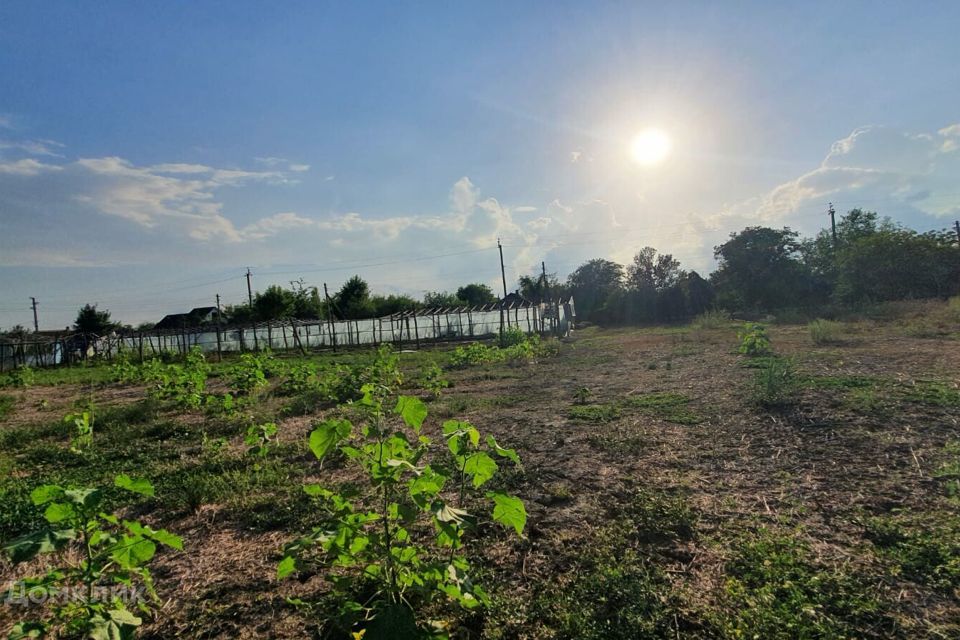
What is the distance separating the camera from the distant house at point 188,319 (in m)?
44.3

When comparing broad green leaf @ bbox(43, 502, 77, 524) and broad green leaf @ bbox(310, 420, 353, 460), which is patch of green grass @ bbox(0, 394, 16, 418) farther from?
broad green leaf @ bbox(310, 420, 353, 460)

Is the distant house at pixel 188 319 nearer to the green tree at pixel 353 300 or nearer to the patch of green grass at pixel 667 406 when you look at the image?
the green tree at pixel 353 300

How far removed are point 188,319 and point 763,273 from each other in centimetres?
5418

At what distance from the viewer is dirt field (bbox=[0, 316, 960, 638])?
2043 mm

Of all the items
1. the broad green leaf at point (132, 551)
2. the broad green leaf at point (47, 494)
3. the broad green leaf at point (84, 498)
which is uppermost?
the broad green leaf at point (47, 494)

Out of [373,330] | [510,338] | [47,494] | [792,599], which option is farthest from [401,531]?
[373,330]

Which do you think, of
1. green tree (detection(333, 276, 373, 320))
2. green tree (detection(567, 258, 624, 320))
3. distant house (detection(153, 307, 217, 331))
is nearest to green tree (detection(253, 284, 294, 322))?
green tree (detection(333, 276, 373, 320))

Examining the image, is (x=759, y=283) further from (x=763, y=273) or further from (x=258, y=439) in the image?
(x=258, y=439)

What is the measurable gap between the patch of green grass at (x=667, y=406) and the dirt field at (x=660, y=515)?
44 millimetres

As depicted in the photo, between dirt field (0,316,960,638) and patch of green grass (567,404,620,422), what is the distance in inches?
1.4

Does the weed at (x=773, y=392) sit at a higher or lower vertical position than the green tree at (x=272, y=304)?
lower

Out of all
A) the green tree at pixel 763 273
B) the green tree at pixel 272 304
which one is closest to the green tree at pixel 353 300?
the green tree at pixel 272 304

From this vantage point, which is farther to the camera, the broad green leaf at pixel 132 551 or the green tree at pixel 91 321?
the green tree at pixel 91 321

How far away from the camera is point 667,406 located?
19.2 ft
